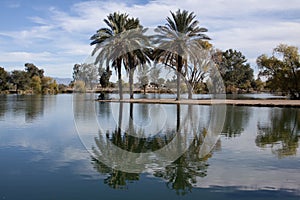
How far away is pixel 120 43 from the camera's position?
3259 cm

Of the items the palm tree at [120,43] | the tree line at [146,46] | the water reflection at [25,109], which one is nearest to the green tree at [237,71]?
the tree line at [146,46]

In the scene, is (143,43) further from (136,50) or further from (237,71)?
(237,71)

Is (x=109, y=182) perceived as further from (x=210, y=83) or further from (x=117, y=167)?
(x=210, y=83)

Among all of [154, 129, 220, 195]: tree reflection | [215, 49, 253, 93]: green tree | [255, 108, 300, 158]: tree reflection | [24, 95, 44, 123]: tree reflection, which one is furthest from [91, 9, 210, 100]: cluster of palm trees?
[215, 49, 253, 93]: green tree

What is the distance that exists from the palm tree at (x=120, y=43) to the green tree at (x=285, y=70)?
1652 cm

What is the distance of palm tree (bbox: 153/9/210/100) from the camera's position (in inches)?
1259

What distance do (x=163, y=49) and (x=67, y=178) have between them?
26468 mm

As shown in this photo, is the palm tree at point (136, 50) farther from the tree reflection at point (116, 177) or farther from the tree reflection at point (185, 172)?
the tree reflection at point (116, 177)

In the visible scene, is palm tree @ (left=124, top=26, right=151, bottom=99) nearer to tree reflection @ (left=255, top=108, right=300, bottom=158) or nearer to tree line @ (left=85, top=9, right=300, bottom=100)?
tree line @ (left=85, top=9, right=300, bottom=100)

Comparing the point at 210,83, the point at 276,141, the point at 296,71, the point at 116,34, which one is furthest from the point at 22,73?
the point at 276,141

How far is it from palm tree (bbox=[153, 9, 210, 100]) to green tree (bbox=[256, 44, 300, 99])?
13.0 m

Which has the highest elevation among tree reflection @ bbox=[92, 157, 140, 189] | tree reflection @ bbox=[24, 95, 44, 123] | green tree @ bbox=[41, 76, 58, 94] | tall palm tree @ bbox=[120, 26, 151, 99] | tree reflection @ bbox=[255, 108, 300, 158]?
tall palm tree @ bbox=[120, 26, 151, 99]

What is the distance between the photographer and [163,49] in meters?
32.5

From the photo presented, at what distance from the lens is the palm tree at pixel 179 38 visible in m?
32.0
